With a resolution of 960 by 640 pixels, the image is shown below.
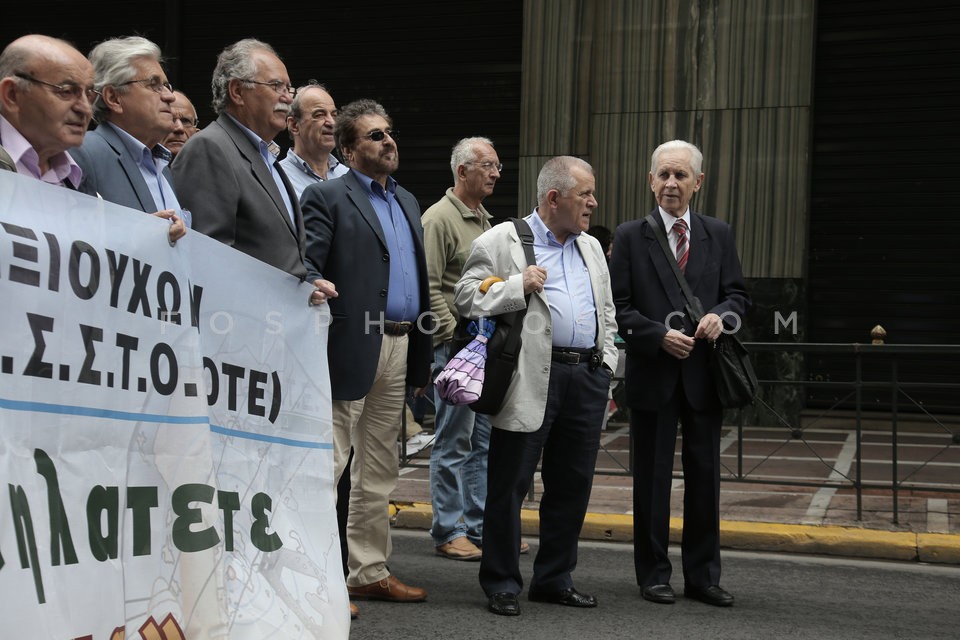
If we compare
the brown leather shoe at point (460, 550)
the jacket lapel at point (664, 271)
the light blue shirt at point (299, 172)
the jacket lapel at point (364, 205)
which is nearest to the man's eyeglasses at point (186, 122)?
the light blue shirt at point (299, 172)

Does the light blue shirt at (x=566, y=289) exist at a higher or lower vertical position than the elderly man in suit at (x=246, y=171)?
lower

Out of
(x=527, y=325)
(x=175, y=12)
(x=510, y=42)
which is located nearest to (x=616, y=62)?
(x=510, y=42)

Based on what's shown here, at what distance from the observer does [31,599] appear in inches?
117

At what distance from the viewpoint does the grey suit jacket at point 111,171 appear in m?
3.90

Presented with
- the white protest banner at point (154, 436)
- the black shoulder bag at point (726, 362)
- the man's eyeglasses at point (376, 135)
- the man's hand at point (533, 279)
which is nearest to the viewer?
the white protest banner at point (154, 436)

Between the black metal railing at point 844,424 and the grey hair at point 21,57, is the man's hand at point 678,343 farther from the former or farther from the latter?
the grey hair at point 21,57

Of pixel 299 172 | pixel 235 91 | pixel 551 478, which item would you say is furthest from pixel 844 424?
pixel 235 91

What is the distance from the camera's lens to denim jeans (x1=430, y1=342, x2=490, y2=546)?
6820mm

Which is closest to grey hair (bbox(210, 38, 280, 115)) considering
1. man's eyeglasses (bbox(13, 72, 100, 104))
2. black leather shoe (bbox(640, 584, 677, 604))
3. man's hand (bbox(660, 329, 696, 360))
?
man's eyeglasses (bbox(13, 72, 100, 104))

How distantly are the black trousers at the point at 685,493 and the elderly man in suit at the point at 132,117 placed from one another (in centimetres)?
282

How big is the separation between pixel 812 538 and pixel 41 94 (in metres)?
5.32

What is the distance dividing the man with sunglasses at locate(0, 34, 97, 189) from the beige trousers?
2.22m

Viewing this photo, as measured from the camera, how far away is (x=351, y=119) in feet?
18.3

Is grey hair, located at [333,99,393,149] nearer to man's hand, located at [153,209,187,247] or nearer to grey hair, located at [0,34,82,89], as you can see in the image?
man's hand, located at [153,209,187,247]
